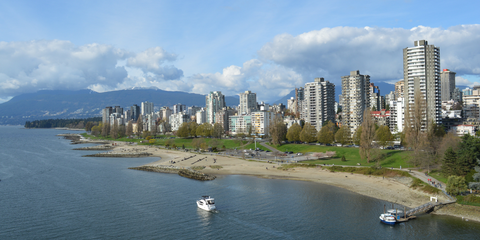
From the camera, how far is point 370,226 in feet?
124

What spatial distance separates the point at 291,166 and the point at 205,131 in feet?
290

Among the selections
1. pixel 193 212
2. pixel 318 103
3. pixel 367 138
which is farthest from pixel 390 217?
pixel 318 103

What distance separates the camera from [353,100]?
12850 centimetres

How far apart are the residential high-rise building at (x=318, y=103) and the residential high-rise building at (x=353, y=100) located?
37.1 ft

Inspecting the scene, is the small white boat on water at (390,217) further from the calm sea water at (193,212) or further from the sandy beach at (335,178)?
the sandy beach at (335,178)

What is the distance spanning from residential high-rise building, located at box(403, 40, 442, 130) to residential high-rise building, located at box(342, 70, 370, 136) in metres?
21.1

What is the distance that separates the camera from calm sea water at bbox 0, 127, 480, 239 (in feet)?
118

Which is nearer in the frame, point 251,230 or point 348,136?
point 251,230

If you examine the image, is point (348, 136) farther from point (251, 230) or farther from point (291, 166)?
point (251, 230)

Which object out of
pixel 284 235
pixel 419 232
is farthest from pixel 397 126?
pixel 284 235

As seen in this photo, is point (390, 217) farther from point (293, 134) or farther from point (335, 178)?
point (293, 134)

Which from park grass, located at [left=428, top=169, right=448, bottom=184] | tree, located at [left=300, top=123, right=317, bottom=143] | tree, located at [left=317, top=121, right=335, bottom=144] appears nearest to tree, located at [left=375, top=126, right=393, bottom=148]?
tree, located at [left=317, top=121, right=335, bottom=144]

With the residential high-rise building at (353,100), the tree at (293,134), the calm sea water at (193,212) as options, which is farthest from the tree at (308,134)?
the calm sea water at (193,212)

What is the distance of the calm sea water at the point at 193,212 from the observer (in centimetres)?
3588
